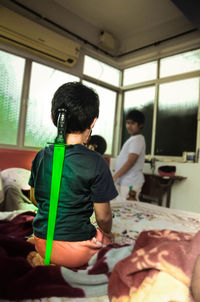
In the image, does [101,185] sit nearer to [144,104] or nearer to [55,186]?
[55,186]

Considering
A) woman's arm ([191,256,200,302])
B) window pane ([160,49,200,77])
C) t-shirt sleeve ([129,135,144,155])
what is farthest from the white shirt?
woman's arm ([191,256,200,302])

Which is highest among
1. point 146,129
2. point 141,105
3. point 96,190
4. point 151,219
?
point 141,105

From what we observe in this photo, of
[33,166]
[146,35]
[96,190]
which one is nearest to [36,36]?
[146,35]

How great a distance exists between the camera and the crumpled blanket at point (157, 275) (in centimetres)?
56

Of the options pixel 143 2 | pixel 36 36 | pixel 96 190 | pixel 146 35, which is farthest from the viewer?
pixel 146 35

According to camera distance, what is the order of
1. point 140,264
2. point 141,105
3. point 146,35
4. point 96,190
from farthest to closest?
point 141,105, point 146,35, point 96,190, point 140,264

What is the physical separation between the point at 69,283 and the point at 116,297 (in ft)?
0.60

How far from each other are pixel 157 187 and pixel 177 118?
127cm

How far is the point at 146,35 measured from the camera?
418 centimetres

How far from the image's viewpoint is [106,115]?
4.70 m

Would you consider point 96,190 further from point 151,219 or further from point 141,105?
point 141,105

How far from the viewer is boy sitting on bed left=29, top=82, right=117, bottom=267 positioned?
0.86m

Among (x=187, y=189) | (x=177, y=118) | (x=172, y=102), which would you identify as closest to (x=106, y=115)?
(x=172, y=102)

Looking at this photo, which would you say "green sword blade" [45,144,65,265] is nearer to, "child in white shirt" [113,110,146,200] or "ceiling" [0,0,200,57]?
"child in white shirt" [113,110,146,200]
